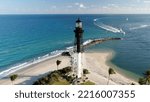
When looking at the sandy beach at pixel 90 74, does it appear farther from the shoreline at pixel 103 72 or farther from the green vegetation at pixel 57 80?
the green vegetation at pixel 57 80

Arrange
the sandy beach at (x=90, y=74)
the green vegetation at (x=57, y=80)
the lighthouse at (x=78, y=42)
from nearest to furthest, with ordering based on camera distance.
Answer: the lighthouse at (x=78, y=42), the green vegetation at (x=57, y=80), the sandy beach at (x=90, y=74)

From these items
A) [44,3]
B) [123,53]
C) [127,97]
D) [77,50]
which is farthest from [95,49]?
[127,97]

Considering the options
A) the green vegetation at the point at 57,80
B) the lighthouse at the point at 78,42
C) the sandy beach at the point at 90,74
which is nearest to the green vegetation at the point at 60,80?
the green vegetation at the point at 57,80

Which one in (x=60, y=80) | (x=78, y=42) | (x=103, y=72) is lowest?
(x=103, y=72)

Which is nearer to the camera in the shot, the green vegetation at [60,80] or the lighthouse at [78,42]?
the lighthouse at [78,42]

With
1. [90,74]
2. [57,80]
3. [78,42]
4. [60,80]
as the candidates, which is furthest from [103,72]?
[78,42]

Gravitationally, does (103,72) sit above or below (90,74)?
below

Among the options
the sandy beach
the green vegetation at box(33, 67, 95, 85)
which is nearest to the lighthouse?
the green vegetation at box(33, 67, 95, 85)

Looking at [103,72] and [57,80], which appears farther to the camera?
[103,72]

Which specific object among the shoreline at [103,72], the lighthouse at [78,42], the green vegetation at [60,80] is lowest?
the shoreline at [103,72]

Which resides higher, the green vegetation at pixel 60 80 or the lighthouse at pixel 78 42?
the lighthouse at pixel 78 42

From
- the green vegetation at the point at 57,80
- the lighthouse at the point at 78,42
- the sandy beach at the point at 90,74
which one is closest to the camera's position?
the lighthouse at the point at 78,42

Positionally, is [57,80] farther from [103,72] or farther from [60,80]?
[103,72]
